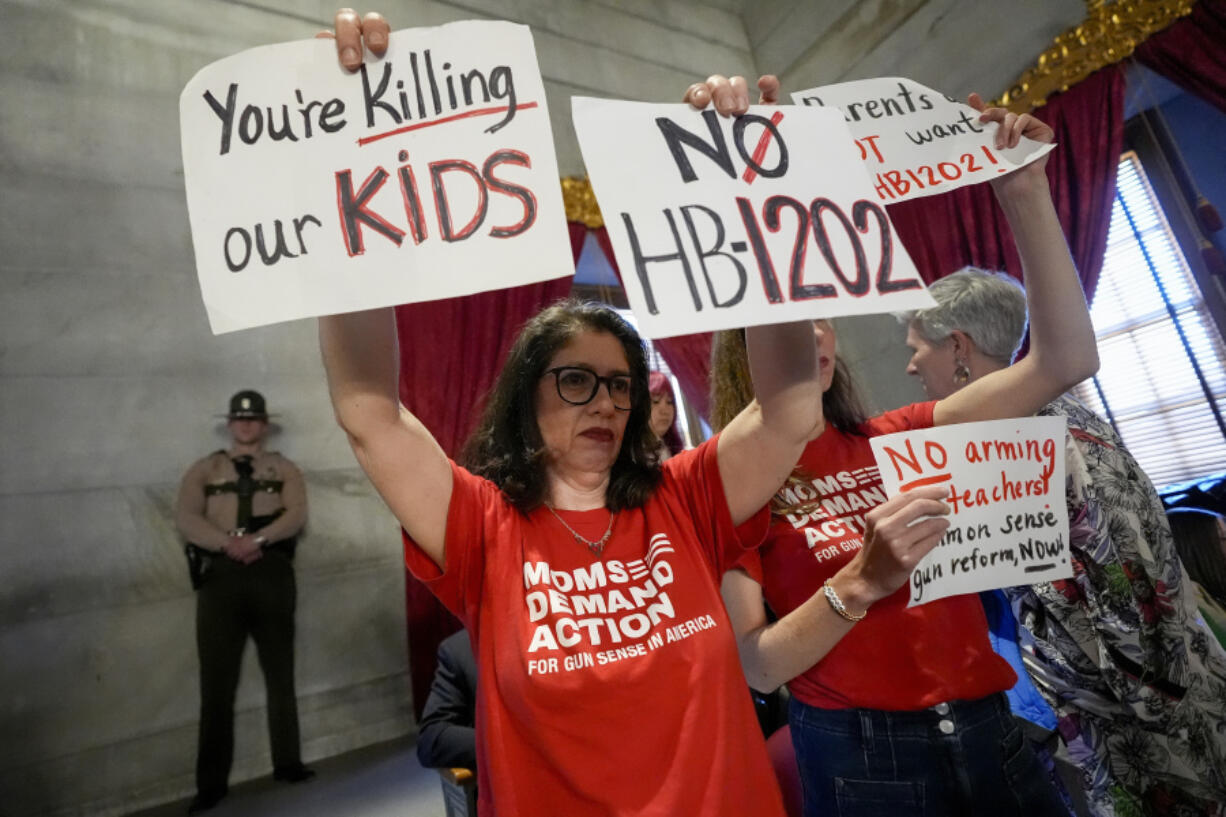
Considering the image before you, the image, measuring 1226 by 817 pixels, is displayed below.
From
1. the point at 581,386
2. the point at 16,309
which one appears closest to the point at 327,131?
the point at 581,386

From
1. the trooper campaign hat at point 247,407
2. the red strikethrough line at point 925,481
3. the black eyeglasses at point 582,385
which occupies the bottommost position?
the red strikethrough line at point 925,481

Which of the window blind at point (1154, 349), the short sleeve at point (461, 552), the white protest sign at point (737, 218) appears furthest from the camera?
the window blind at point (1154, 349)

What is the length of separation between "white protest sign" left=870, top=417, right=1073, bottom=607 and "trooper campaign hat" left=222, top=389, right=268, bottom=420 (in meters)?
2.78

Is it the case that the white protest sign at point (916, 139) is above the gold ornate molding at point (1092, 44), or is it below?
below

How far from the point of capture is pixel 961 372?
1.22 metres

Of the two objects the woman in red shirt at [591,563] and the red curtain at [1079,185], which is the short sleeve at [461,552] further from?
the red curtain at [1079,185]

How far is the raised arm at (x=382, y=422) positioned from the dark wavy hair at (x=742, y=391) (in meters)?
0.52

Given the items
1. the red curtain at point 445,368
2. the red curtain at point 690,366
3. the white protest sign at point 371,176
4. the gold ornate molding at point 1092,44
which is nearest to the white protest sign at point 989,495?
the white protest sign at point 371,176

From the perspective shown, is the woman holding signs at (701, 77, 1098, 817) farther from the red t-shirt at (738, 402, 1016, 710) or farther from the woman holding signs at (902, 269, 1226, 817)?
the woman holding signs at (902, 269, 1226, 817)

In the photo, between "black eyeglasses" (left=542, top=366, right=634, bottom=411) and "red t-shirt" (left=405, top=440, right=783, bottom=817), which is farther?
"black eyeglasses" (left=542, top=366, right=634, bottom=411)

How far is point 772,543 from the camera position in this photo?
2.90 feet

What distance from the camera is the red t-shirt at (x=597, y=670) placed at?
602 millimetres

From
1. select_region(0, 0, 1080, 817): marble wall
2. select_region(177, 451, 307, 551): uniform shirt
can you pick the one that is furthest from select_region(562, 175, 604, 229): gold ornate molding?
select_region(177, 451, 307, 551): uniform shirt

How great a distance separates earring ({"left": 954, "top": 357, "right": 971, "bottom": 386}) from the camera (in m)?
1.20
